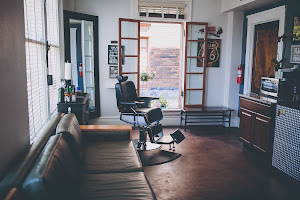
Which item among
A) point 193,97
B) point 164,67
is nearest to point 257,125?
point 193,97

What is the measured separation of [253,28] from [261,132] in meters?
2.50

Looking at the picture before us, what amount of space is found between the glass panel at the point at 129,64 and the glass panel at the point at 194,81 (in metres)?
1.21

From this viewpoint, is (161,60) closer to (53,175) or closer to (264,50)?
(264,50)

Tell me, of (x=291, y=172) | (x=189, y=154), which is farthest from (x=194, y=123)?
(x=291, y=172)

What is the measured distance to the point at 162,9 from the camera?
5.68m

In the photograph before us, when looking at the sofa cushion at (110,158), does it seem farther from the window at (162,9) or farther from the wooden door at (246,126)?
the window at (162,9)

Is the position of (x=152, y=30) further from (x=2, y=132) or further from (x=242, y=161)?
(x=2, y=132)

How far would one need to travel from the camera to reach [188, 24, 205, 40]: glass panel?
229 inches

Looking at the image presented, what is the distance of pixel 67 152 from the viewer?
207 cm

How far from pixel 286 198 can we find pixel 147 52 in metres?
7.17

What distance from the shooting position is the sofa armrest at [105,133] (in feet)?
10.8

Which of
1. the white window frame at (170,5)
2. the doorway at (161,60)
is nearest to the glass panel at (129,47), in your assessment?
the white window frame at (170,5)

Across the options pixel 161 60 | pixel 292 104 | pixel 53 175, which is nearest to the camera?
pixel 53 175

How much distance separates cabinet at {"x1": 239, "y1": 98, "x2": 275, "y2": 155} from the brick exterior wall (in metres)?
5.27
